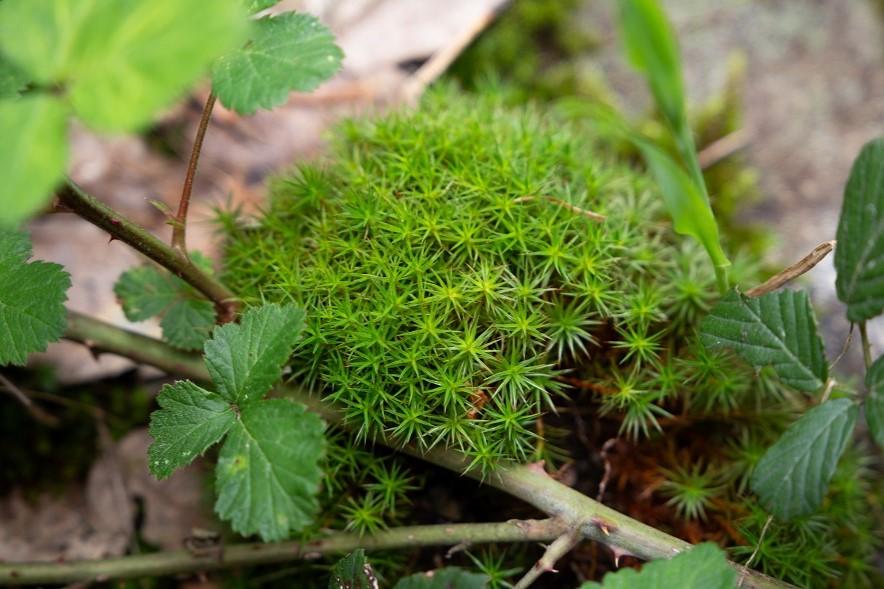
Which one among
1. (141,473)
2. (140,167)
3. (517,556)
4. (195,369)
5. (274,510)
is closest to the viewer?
(274,510)

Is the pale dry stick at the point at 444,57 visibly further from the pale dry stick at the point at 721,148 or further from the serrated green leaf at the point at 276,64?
the serrated green leaf at the point at 276,64

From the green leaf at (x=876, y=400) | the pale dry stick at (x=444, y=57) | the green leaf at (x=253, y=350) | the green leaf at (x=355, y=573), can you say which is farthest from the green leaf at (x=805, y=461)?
the pale dry stick at (x=444, y=57)

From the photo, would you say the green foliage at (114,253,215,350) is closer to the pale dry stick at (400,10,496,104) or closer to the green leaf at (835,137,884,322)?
the pale dry stick at (400,10,496,104)

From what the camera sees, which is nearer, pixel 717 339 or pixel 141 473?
pixel 717 339

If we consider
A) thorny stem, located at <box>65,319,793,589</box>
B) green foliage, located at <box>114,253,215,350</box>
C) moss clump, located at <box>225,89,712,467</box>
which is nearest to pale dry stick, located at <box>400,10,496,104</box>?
moss clump, located at <box>225,89,712,467</box>

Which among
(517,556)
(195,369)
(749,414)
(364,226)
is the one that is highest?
(364,226)

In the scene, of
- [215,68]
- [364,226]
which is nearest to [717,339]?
[364,226]

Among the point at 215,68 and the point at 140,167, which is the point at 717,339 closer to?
the point at 215,68
